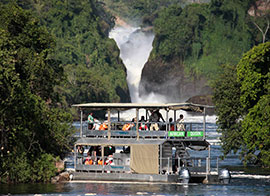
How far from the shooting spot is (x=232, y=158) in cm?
6744

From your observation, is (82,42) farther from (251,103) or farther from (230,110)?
(251,103)

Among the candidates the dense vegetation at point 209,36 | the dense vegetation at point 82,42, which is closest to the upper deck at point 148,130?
the dense vegetation at point 82,42

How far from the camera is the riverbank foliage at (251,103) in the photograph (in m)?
49.1

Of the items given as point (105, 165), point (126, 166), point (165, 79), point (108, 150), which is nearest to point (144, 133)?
point (126, 166)

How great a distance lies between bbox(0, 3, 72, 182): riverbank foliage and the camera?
4144cm

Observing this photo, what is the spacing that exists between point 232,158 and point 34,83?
999 inches

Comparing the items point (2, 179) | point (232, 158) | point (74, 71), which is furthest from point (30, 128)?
point (74, 71)

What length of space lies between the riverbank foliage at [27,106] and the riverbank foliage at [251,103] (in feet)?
39.7

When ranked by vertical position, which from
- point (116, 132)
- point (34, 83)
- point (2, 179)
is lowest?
point (2, 179)

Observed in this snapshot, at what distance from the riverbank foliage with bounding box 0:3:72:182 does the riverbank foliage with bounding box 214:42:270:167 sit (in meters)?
12.1

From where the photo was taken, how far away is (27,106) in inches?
1693

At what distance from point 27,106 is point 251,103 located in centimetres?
1702

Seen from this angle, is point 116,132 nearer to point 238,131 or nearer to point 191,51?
point 238,131

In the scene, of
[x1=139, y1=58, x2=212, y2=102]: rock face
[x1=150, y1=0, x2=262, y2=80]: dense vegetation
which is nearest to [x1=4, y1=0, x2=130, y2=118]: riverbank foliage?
[x1=139, y1=58, x2=212, y2=102]: rock face
